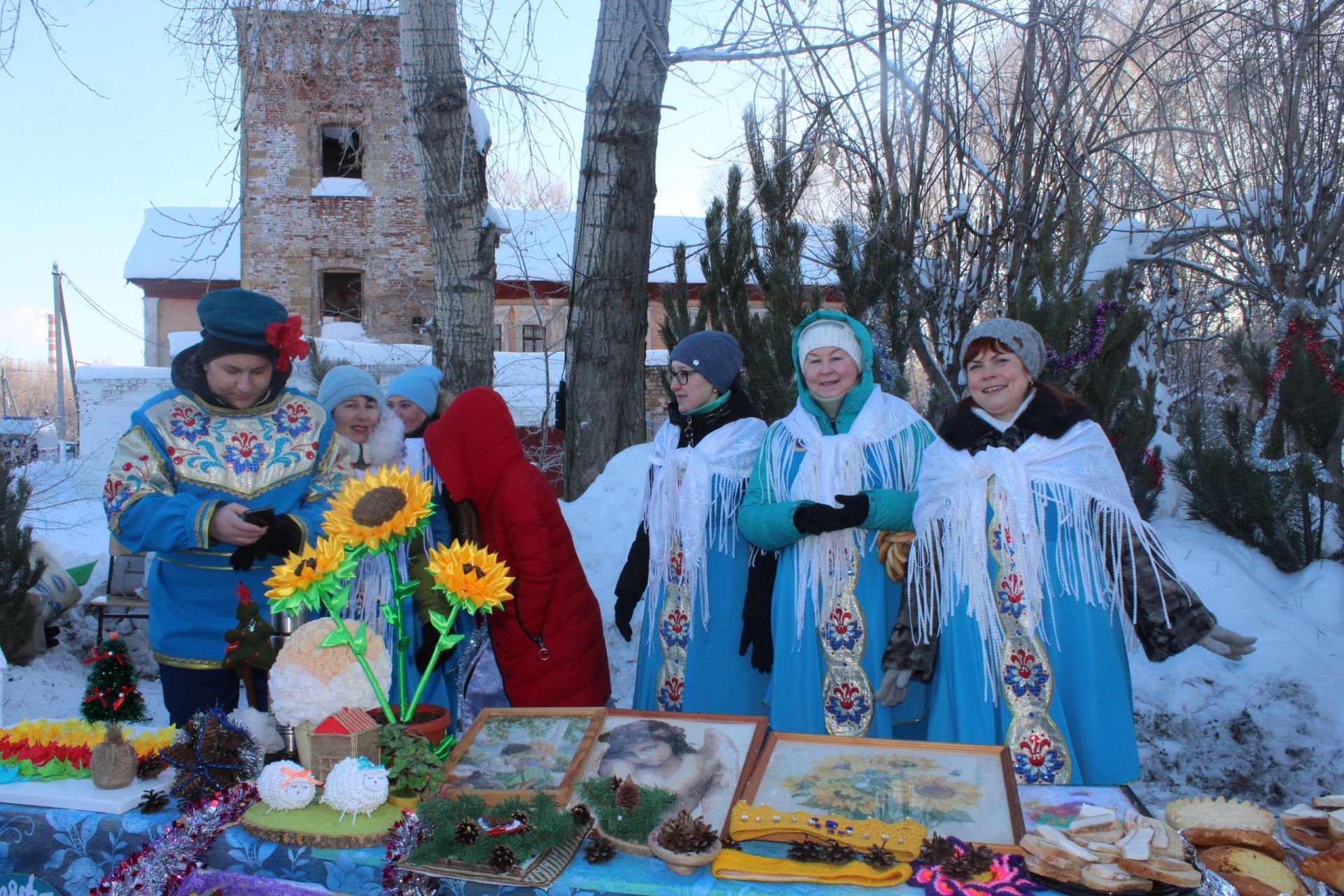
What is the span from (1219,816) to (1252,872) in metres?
0.16

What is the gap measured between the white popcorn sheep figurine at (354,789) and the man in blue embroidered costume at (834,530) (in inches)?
56.5

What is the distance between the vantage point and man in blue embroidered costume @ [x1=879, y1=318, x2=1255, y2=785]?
94.0 inches

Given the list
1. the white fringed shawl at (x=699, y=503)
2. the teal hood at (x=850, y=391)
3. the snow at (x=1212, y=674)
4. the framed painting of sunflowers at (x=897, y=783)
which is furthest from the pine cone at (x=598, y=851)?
the snow at (x=1212, y=674)

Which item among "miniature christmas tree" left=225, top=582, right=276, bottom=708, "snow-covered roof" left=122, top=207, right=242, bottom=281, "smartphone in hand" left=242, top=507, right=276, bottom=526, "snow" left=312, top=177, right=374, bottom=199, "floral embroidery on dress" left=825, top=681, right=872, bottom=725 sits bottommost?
"floral embroidery on dress" left=825, top=681, right=872, bottom=725

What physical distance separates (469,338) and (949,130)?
10.7 feet

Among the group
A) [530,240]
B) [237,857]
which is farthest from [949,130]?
[530,240]

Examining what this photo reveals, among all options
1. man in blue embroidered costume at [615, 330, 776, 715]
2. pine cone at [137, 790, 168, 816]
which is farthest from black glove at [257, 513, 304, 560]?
man in blue embroidered costume at [615, 330, 776, 715]

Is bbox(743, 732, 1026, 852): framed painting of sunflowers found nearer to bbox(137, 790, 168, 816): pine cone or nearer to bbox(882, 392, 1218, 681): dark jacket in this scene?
bbox(882, 392, 1218, 681): dark jacket

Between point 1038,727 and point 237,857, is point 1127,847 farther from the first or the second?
point 237,857

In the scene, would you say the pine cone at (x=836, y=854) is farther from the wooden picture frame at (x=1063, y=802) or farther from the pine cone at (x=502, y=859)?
the pine cone at (x=502, y=859)

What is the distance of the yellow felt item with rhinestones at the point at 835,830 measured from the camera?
1.52 meters

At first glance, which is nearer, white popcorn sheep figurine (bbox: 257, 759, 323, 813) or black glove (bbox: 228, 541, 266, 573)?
white popcorn sheep figurine (bbox: 257, 759, 323, 813)

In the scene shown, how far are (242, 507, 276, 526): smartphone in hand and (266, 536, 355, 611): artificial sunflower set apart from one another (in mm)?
773

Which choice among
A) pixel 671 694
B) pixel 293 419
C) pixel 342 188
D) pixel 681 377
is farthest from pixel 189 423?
pixel 342 188
